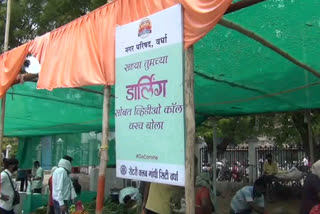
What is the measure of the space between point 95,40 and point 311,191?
262 centimetres

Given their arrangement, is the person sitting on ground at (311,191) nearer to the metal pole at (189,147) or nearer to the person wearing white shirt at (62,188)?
the metal pole at (189,147)

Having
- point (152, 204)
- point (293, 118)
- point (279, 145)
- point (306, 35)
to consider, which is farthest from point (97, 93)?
point (279, 145)

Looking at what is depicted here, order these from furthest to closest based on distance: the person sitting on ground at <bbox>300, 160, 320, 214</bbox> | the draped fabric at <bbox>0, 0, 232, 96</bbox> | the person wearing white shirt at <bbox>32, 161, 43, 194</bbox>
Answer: the person wearing white shirt at <bbox>32, 161, 43, 194</bbox> → the person sitting on ground at <bbox>300, 160, 320, 214</bbox> → the draped fabric at <bbox>0, 0, 232, 96</bbox>

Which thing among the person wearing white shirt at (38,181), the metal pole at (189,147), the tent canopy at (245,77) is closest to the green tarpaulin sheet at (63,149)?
the person wearing white shirt at (38,181)

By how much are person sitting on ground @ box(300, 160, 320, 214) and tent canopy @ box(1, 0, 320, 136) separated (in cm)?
124

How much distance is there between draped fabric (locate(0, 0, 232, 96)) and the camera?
3119mm

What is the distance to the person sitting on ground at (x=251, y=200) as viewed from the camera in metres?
6.22

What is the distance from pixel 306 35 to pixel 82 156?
1020 centimetres

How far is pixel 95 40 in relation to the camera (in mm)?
4383

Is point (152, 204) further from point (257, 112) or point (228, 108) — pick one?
point (257, 112)

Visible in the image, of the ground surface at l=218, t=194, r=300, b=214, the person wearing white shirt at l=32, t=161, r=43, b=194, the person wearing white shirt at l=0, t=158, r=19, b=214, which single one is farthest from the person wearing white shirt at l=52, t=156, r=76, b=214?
the person wearing white shirt at l=32, t=161, r=43, b=194

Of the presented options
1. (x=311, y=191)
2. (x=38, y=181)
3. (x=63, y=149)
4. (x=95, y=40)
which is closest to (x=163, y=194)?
(x=311, y=191)

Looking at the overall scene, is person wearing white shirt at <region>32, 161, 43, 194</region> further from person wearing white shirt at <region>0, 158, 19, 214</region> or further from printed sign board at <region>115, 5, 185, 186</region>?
printed sign board at <region>115, 5, 185, 186</region>

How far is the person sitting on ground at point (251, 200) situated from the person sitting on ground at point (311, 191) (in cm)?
242
